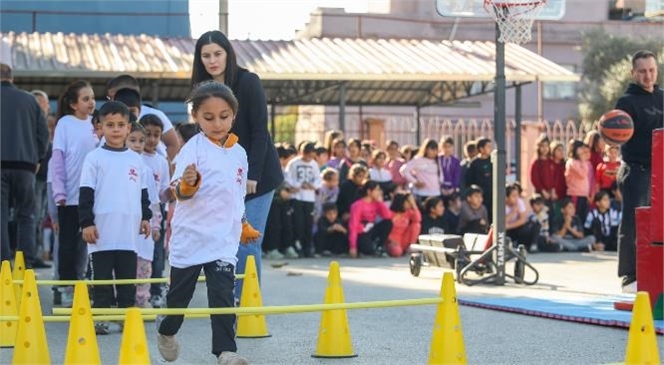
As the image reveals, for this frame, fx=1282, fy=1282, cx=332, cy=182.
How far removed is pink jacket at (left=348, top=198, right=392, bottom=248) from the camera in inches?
713

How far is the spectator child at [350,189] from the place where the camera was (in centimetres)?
1819

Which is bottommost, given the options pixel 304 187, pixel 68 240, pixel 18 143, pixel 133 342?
pixel 133 342

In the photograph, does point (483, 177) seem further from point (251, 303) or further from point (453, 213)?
point (251, 303)

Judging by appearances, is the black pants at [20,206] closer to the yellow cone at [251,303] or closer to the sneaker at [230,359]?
the yellow cone at [251,303]

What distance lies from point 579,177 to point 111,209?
461 inches

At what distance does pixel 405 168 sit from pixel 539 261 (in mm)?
3089

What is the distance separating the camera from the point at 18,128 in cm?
1231

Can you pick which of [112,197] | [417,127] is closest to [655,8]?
[112,197]

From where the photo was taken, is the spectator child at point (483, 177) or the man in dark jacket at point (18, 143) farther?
the spectator child at point (483, 177)

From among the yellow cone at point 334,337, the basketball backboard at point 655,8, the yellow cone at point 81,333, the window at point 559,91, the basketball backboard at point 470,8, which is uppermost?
the window at point 559,91

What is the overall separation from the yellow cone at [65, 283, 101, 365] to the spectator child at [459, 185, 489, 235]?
11.9 meters

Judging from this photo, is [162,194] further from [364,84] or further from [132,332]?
[364,84]

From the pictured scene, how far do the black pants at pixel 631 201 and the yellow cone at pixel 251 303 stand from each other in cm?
386

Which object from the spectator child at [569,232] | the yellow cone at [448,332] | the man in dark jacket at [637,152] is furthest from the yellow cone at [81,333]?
the spectator child at [569,232]
